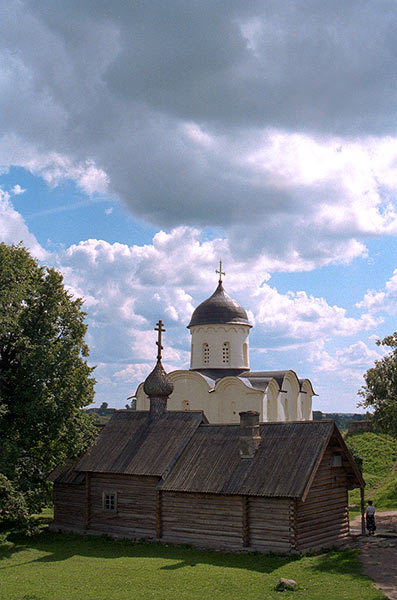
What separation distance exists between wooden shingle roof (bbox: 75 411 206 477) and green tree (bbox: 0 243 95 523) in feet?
2.90

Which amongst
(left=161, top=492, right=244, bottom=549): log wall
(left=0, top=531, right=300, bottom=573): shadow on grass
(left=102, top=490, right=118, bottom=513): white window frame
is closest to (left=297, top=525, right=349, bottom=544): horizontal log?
(left=0, top=531, right=300, bottom=573): shadow on grass

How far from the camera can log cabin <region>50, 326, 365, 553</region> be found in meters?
19.6

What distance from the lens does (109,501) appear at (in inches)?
939

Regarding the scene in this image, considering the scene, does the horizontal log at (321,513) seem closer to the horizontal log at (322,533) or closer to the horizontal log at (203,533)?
the horizontal log at (322,533)

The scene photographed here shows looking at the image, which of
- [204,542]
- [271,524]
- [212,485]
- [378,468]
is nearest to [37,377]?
[212,485]

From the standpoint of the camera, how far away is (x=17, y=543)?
22.8 m

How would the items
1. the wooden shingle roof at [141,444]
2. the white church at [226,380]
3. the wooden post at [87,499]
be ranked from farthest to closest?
the white church at [226,380]
the wooden post at [87,499]
the wooden shingle roof at [141,444]

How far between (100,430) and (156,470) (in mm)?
5332

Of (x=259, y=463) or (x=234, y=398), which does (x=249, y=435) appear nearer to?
(x=259, y=463)

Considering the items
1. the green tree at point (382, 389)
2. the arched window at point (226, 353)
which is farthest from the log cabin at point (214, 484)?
the arched window at point (226, 353)

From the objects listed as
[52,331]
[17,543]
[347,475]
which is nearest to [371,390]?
[347,475]

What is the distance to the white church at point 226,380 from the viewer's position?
127 feet

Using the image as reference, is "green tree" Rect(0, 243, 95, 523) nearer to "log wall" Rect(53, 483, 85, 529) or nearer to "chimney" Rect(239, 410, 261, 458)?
"log wall" Rect(53, 483, 85, 529)

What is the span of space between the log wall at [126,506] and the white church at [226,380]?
15.3 metres
